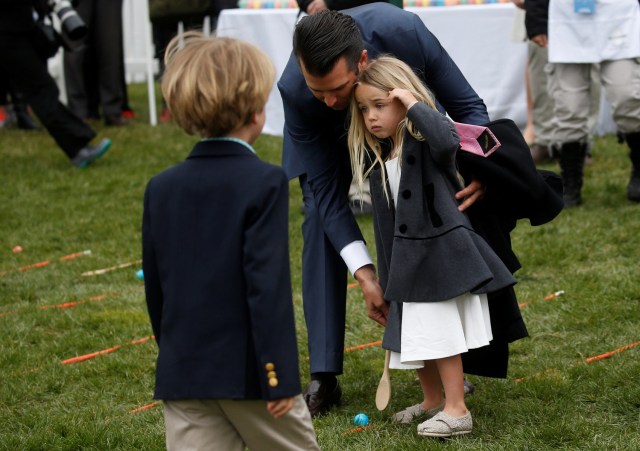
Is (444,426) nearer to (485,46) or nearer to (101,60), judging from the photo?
(485,46)

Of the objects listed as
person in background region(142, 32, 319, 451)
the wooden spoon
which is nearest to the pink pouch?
the wooden spoon

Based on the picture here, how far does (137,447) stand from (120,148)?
6148mm

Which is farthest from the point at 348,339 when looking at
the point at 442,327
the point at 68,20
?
the point at 68,20

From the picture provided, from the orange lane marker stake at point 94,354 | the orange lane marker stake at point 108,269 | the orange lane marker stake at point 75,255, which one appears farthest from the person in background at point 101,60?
the orange lane marker stake at point 94,354

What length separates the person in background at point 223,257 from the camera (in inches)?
99.9

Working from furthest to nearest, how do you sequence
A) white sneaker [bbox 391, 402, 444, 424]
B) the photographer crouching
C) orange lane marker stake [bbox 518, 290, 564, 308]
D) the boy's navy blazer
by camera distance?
1. the photographer crouching
2. orange lane marker stake [bbox 518, 290, 564, 308]
3. white sneaker [bbox 391, 402, 444, 424]
4. the boy's navy blazer

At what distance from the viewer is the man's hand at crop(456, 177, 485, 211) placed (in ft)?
11.4

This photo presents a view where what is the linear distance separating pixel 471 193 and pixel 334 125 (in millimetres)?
606

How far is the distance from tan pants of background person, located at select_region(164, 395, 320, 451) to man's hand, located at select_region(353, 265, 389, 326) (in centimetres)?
105

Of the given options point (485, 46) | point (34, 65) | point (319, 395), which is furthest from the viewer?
point (485, 46)

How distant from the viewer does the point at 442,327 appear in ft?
11.4

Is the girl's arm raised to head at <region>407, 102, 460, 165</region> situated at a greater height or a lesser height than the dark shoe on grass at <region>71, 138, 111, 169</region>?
greater

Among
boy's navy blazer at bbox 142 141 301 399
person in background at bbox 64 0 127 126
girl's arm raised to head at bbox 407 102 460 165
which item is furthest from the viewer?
person in background at bbox 64 0 127 126

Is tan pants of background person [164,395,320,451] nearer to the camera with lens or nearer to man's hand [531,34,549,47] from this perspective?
man's hand [531,34,549,47]
